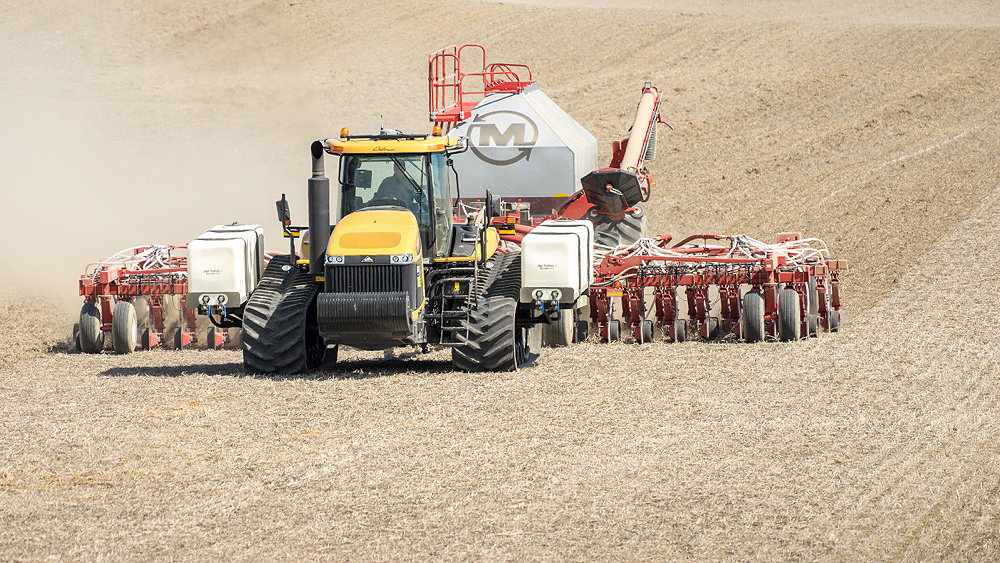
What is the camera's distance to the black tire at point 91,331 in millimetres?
15094

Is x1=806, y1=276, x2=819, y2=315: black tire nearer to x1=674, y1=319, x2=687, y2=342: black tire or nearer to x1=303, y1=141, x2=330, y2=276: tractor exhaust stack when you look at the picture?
x1=674, y1=319, x2=687, y2=342: black tire

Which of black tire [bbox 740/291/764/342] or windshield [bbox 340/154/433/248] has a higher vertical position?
windshield [bbox 340/154/433/248]

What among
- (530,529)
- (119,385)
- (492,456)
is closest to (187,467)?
(492,456)

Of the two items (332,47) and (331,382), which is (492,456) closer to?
(331,382)

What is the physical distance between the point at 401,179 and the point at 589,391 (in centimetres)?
274

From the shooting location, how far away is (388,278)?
12391 millimetres

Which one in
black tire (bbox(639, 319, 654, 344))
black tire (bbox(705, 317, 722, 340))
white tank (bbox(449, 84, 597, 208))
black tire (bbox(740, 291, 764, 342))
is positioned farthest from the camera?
white tank (bbox(449, 84, 597, 208))

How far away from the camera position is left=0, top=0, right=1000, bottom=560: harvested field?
25.3 ft

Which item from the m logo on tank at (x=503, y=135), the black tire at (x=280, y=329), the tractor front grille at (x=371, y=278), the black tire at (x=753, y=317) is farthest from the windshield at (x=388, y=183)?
the m logo on tank at (x=503, y=135)

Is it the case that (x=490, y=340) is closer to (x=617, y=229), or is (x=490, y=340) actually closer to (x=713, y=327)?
(x=713, y=327)

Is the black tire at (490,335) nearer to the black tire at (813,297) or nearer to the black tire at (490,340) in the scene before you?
the black tire at (490,340)

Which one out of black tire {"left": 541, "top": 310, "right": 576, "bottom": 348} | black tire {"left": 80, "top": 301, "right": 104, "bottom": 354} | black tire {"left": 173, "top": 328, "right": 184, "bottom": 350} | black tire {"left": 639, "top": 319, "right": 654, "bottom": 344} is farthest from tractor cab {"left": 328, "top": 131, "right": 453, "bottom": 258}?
black tire {"left": 80, "top": 301, "right": 104, "bottom": 354}

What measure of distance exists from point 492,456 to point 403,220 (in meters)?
3.81

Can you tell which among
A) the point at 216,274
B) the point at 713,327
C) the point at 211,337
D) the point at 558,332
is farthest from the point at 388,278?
the point at 713,327
